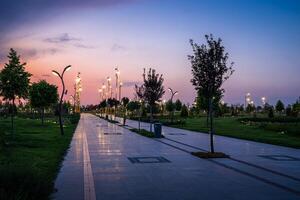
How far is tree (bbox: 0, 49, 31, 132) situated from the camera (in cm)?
3026

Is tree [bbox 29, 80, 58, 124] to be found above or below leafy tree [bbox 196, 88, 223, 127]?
above

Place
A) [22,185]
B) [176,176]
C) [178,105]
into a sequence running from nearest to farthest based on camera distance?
[22,185], [176,176], [178,105]

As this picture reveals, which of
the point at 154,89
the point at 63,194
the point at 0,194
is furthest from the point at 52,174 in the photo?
the point at 154,89

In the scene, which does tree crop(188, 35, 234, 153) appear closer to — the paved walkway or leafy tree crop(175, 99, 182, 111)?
the paved walkway

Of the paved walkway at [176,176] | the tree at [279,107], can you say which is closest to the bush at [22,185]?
the paved walkway at [176,176]

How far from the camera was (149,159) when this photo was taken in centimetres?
1753

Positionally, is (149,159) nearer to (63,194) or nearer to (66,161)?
(66,161)

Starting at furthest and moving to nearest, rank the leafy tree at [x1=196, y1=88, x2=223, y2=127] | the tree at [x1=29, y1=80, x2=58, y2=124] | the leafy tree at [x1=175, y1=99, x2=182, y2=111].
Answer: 1. the leafy tree at [x1=175, y1=99, x2=182, y2=111]
2. the tree at [x1=29, y1=80, x2=58, y2=124]
3. the leafy tree at [x1=196, y1=88, x2=223, y2=127]

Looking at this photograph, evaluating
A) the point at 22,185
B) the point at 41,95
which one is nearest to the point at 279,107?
the point at 41,95

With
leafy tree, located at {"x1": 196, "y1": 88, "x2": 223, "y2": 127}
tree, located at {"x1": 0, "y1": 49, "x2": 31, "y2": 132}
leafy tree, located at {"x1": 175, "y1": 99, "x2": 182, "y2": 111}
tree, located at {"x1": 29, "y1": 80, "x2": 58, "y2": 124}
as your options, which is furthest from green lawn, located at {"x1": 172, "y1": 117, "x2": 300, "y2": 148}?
leafy tree, located at {"x1": 175, "y1": 99, "x2": 182, "y2": 111}

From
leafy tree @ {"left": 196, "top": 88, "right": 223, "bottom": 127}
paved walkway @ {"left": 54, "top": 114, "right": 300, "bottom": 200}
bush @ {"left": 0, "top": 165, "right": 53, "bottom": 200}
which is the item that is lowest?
paved walkway @ {"left": 54, "top": 114, "right": 300, "bottom": 200}

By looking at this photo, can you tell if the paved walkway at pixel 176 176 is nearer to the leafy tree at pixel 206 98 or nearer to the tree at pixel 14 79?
the leafy tree at pixel 206 98

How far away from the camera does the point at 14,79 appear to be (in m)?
30.2

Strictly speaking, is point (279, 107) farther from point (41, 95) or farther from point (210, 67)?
point (210, 67)
